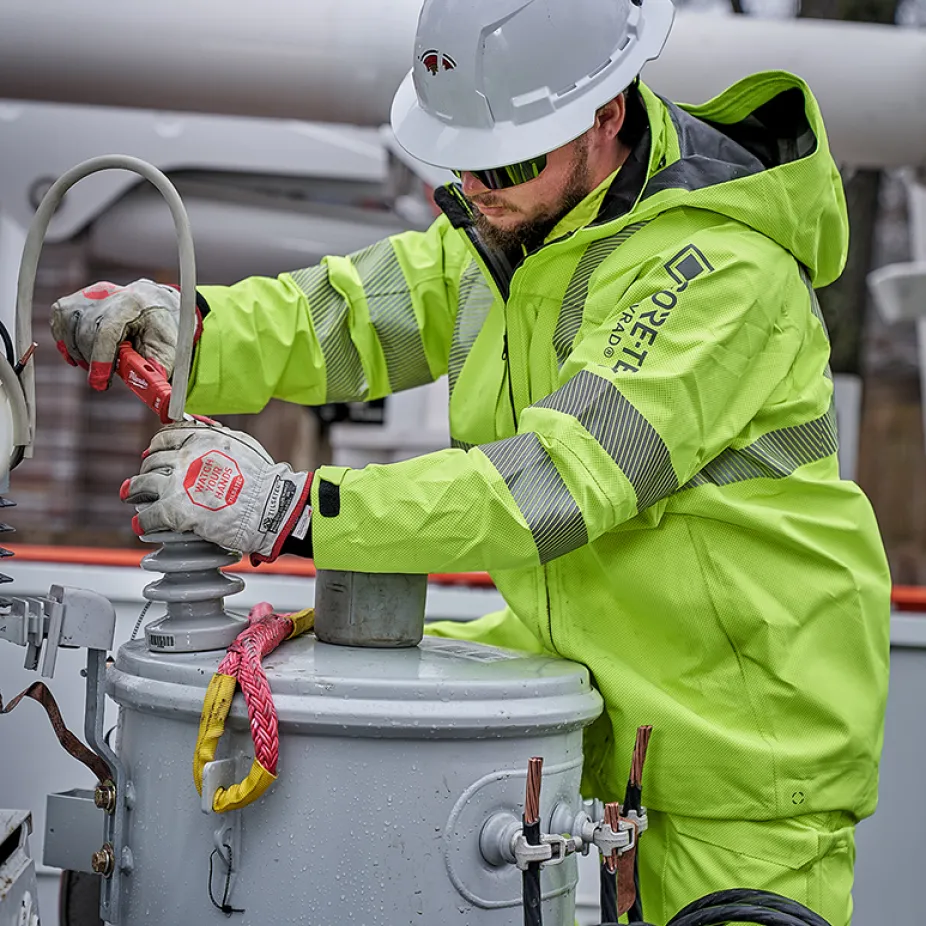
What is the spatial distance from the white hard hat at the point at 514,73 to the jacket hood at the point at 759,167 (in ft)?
0.43

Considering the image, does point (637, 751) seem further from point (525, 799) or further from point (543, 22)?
point (543, 22)

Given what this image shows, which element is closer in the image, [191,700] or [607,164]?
[191,700]

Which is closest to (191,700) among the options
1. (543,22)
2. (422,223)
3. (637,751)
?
(637,751)

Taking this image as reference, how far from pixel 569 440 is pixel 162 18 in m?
2.36

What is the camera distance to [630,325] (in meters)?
1.87

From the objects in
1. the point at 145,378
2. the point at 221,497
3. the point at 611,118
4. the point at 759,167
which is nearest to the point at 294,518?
the point at 221,497

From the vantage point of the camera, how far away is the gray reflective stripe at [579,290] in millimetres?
2018

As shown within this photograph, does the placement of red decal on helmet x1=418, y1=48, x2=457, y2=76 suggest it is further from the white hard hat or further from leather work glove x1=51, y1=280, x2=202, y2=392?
leather work glove x1=51, y1=280, x2=202, y2=392

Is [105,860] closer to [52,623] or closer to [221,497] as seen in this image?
[52,623]

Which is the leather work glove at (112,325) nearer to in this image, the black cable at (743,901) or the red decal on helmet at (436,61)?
the red decal on helmet at (436,61)

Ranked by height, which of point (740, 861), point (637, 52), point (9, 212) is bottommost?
point (740, 861)

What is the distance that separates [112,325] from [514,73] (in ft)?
2.43

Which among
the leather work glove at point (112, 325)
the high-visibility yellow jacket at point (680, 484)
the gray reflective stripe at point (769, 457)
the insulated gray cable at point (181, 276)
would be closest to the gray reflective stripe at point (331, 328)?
the high-visibility yellow jacket at point (680, 484)

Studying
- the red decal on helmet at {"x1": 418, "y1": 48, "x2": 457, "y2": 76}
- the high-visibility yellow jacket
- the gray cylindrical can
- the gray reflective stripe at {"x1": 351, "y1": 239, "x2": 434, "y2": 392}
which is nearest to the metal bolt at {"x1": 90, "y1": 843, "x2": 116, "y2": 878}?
the gray cylindrical can
